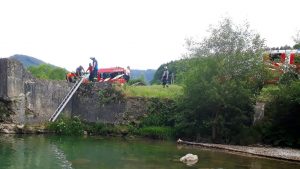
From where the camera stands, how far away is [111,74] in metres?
37.7

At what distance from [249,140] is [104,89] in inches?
460

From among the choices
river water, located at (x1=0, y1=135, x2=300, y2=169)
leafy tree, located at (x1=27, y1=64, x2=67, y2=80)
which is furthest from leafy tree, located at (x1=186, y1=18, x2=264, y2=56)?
leafy tree, located at (x1=27, y1=64, x2=67, y2=80)

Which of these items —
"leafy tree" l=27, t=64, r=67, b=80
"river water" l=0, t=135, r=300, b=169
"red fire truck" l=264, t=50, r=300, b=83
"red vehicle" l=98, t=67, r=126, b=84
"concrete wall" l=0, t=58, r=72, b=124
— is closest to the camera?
"river water" l=0, t=135, r=300, b=169

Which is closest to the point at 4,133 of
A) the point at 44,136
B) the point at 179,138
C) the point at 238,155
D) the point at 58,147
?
the point at 44,136

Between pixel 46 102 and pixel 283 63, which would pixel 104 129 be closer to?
pixel 46 102

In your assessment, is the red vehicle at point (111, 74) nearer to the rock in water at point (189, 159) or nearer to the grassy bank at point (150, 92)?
the grassy bank at point (150, 92)

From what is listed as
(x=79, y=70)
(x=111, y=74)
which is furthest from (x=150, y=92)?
(x=79, y=70)

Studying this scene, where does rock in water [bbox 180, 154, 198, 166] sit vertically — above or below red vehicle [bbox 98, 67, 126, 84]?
below

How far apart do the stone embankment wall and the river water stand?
3432 millimetres

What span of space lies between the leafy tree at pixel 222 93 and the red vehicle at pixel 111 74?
26.1 ft

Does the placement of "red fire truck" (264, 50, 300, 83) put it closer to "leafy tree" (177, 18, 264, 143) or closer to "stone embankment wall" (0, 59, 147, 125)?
"leafy tree" (177, 18, 264, 143)

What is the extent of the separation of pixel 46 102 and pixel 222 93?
12892mm

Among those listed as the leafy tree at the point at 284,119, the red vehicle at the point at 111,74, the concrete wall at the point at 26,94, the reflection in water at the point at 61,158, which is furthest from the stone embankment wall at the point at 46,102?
the leafy tree at the point at 284,119

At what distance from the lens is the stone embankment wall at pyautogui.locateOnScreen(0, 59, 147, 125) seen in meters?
28.5
